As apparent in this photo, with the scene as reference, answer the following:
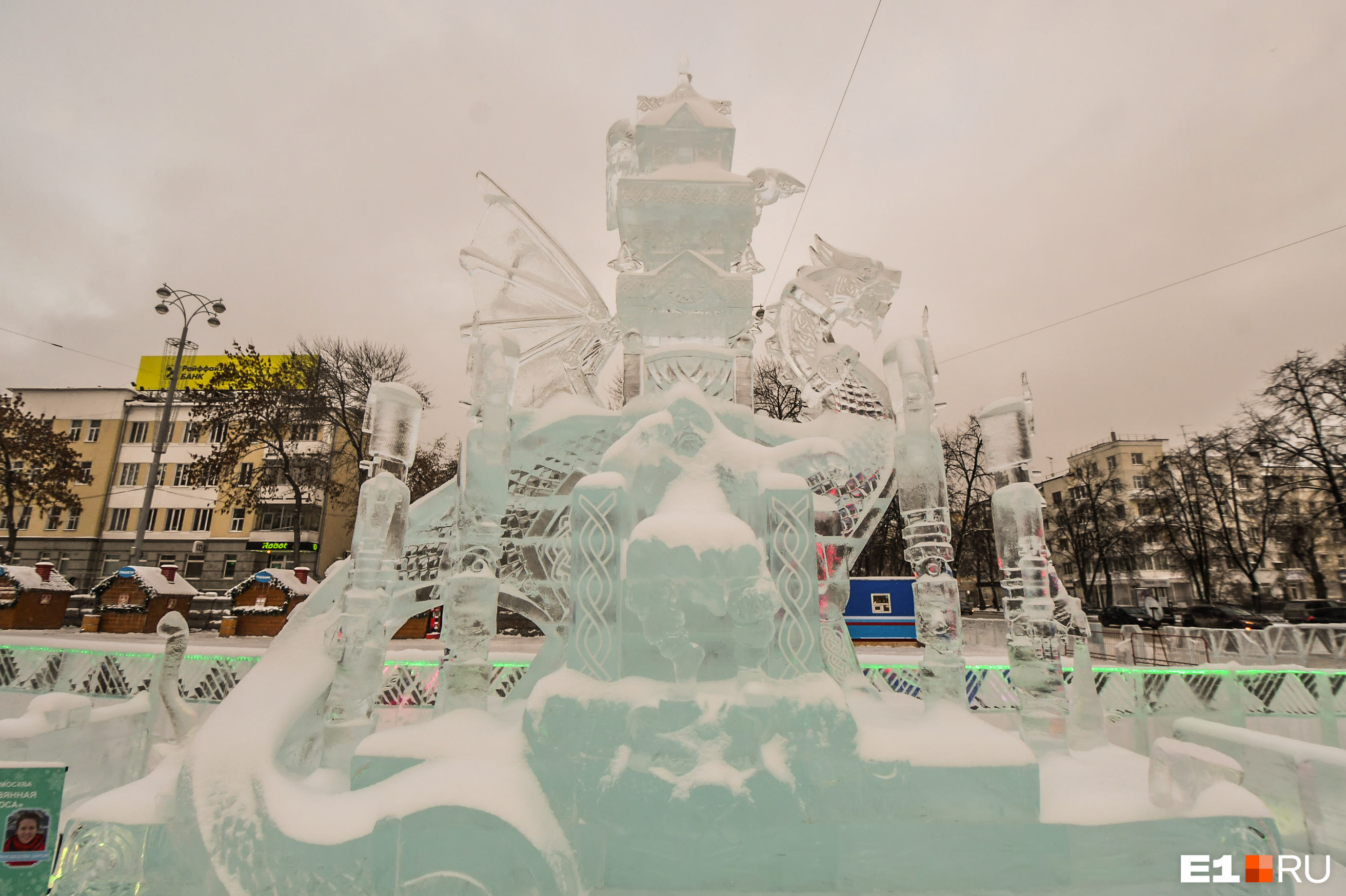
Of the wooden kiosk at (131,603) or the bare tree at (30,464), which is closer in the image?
the wooden kiosk at (131,603)

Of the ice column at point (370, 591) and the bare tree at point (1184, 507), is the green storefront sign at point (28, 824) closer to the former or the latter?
the ice column at point (370, 591)

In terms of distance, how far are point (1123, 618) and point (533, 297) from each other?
3075 centimetres

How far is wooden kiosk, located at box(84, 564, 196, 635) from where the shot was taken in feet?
54.1

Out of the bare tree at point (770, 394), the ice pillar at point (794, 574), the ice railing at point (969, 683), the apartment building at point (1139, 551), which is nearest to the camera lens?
the ice pillar at point (794, 574)

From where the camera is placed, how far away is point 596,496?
3.41 m

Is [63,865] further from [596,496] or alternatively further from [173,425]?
[173,425]

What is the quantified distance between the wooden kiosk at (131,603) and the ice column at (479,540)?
55.8 ft

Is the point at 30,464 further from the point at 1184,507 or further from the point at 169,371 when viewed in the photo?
the point at 1184,507

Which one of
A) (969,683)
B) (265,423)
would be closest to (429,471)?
(265,423)

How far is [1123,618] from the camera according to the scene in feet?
90.9

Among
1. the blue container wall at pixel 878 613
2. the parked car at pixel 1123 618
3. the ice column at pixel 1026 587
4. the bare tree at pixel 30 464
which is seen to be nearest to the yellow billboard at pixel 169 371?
the bare tree at pixel 30 464

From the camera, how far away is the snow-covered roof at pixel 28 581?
16.7 meters

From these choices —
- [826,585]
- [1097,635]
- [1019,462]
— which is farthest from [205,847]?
[1097,635]

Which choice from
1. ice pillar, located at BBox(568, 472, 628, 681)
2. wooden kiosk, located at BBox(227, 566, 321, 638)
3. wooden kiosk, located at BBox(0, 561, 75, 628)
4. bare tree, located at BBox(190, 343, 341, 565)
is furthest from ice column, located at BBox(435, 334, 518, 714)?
wooden kiosk, located at BBox(0, 561, 75, 628)
